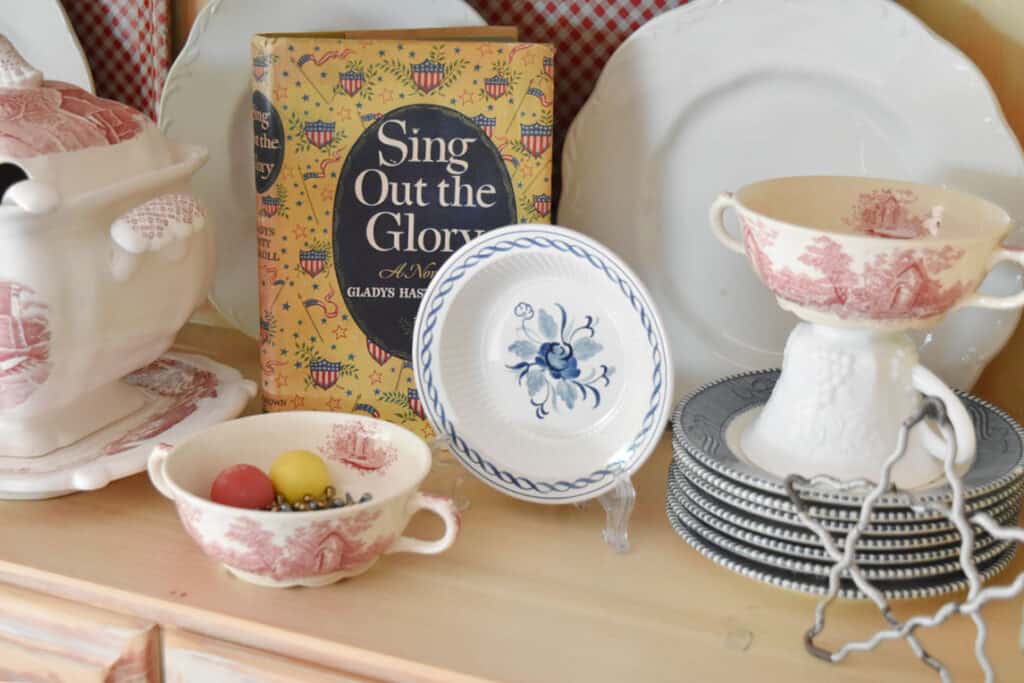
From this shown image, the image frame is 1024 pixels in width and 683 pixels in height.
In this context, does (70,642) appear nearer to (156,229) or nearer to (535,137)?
(156,229)

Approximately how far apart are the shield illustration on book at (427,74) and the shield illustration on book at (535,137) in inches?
2.9

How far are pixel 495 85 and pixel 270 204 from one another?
0.66 ft

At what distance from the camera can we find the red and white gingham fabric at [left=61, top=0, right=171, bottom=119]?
109 cm

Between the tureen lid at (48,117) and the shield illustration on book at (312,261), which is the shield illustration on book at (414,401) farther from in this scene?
the tureen lid at (48,117)

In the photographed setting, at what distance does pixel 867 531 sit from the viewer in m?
0.68

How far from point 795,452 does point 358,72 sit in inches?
16.9

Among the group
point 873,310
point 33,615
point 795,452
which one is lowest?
point 33,615

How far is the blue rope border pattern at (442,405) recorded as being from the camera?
78 centimetres

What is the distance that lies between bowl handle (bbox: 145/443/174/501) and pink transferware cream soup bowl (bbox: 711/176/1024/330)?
409mm

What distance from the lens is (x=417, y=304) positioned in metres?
0.90

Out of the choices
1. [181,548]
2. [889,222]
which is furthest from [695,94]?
[181,548]

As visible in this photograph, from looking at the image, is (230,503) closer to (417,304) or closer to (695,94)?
(417,304)

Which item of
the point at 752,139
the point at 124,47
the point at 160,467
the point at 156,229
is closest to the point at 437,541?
the point at 160,467

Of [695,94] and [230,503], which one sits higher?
[695,94]
